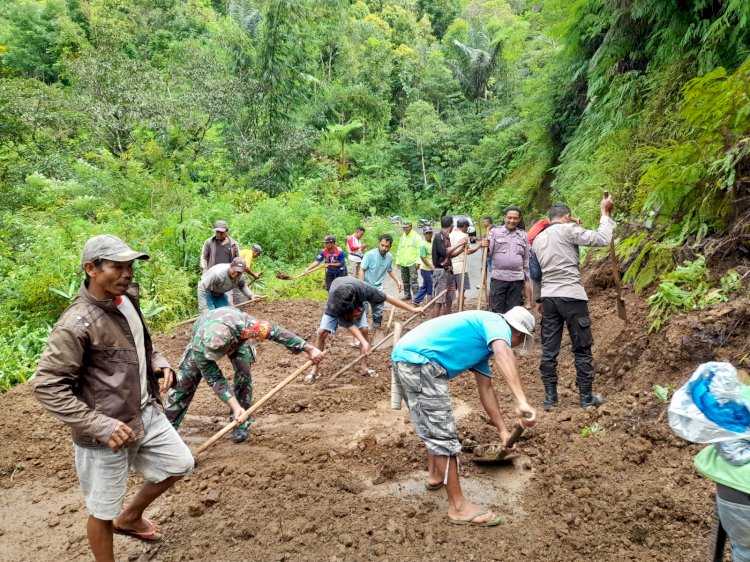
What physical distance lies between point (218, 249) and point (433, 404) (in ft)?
20.0

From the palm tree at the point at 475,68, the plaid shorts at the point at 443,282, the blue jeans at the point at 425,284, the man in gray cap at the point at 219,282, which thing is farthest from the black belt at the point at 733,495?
the palm tree at the point at 475,68

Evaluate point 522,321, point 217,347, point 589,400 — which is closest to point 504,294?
point 589,400

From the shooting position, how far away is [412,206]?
28.1 m

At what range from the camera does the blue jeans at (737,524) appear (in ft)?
7.33

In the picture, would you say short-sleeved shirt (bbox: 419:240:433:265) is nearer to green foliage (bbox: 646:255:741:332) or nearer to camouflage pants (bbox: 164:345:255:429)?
green foliage (bbox: 646:255:741:332)

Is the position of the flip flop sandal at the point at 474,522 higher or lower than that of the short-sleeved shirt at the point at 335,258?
lower

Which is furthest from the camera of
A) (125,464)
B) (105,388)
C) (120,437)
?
(125,464)

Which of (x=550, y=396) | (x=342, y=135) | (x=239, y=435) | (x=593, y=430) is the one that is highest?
(x=342, y=135)

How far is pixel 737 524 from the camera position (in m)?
2.26

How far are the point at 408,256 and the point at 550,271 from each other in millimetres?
5140

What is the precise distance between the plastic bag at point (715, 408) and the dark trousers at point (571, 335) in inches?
112

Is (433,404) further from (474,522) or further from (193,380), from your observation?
(193,380)

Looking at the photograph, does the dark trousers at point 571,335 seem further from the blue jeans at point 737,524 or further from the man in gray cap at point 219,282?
the man in gray cap at point 219,282

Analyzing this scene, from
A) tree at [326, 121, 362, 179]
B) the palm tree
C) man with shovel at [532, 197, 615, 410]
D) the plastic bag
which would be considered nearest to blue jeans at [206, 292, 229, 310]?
man with shovel at [532, 197, 615, 410]
